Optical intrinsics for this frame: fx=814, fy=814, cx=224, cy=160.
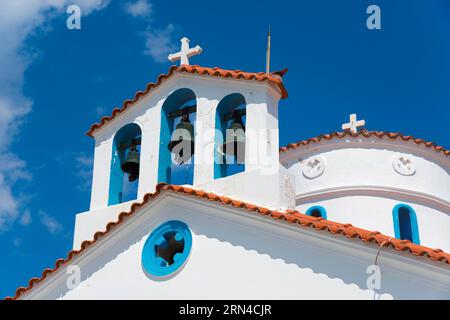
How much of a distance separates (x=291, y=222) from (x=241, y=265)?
0.88 m

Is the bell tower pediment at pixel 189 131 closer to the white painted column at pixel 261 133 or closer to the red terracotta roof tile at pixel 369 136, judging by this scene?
the white painted column at pixel 261 133

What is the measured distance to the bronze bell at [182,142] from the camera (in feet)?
40.2

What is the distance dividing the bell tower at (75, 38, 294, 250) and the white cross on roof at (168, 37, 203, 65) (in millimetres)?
16

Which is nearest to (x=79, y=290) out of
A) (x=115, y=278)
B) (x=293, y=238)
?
(x=115, y=278)

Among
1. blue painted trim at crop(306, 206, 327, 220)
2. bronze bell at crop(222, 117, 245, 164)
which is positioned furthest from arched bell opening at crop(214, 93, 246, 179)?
blue painted trim at crop(306, 206, 327, 220)

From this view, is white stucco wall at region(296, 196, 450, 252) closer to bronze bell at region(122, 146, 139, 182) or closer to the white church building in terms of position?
the white church building

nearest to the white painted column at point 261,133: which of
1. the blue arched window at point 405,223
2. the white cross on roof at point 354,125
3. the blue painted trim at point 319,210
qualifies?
the blue painted trim at point 319,210

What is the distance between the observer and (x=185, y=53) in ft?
42.5

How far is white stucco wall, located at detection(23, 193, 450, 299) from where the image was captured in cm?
942

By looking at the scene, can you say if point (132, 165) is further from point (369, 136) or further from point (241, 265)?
point (369, 136)

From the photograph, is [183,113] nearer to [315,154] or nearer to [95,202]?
[95,202]

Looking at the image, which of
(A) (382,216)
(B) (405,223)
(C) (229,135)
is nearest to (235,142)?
(C) (229,135)
